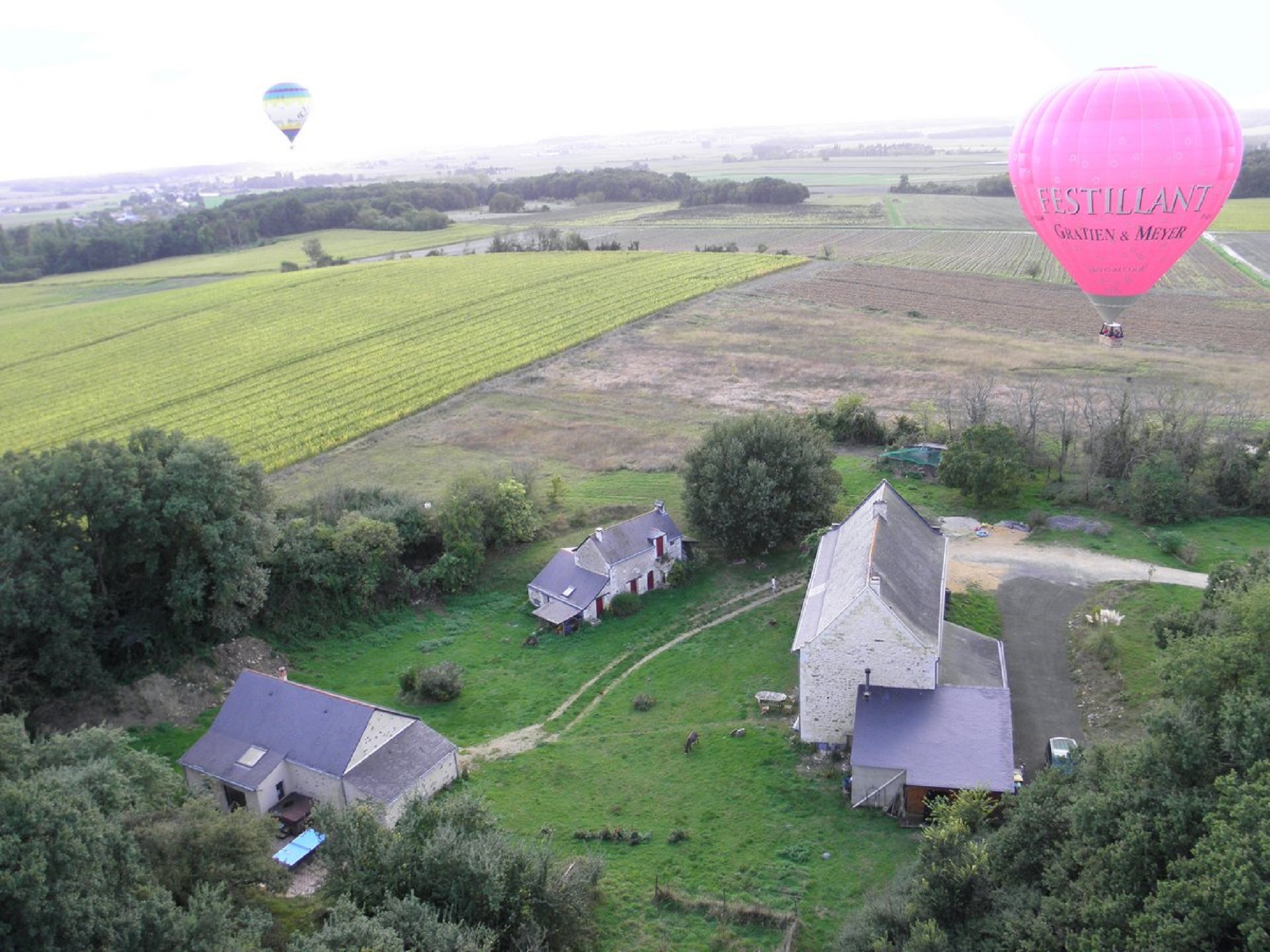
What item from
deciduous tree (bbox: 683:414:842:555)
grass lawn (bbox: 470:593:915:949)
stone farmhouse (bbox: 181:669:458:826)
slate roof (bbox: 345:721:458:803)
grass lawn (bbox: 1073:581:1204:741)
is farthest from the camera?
deciduous tree (bbox: 683:414:842:555)

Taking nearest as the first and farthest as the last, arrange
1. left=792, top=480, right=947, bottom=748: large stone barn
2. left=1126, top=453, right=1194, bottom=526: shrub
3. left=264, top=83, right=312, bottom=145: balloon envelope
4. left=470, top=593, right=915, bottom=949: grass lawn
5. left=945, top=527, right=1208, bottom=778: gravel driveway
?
left=470, top=593, right=915, bottom=949: grass lawn < left=792, top=480, right=947, bottom=748: large stone barn < left=945, top=527, right=1208, bottom=778: gravel driveway < left=1126, top=453, right=1194, bottom=526: shrub < left=264, top=83, right=312, bottom=145: balloon envelope

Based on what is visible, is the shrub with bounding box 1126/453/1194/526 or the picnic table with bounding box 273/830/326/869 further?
the shrub with bounding box 1126/453/1194/526

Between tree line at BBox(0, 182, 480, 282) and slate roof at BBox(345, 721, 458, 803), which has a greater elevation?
tree line at BBox(0, 182, 480, 282)

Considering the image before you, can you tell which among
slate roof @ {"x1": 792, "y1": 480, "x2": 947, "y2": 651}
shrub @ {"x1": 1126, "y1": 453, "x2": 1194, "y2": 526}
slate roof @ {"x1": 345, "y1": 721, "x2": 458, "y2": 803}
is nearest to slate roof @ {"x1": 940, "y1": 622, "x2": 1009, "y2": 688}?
slate roof @ {"x1": 792, "y1": 480, "x2": 947, "y2": 651}

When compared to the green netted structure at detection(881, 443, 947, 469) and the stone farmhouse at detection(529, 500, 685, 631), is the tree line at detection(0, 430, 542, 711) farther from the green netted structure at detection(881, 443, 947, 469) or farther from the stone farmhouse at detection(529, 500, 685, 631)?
the green netted structure at detection(881, 443, 947, 469)

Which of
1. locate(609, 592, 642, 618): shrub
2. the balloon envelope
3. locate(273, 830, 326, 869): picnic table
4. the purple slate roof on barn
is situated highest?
the balloon envelope

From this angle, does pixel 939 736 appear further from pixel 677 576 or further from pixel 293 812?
pixel 293 812

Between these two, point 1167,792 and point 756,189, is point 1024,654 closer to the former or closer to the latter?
point 1167,792

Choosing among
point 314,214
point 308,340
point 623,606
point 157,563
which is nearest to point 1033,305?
point 623,606

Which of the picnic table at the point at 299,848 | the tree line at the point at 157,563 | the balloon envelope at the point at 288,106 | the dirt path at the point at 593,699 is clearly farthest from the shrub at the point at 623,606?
the balloon envelope at the point at 288,106
